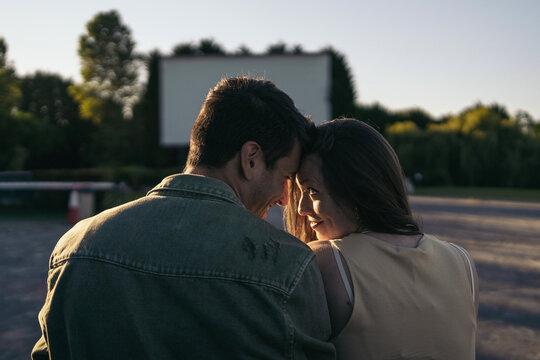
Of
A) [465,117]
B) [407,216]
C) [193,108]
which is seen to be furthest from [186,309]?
[465,117]

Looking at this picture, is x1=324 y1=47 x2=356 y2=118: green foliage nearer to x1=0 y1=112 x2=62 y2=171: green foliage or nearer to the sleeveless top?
x1=0 y1=112 x2=62 y2=171: green foliage

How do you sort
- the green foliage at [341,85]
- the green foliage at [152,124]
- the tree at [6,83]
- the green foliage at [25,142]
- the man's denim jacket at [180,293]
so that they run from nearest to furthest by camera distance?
1. the man's denim jacket at [180,293]
2. the green foliage at [25,142]
3. the green foliage at [341,85]
4. the green foliage at [152,124]
5. the tree at [6,83]

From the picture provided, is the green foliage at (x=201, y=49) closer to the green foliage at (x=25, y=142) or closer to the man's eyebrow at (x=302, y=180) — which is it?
the green foliage at (x=25, y=142)

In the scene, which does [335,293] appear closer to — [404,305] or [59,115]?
[404,305]

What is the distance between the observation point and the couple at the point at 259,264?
3.78ft

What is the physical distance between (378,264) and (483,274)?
5.05 m

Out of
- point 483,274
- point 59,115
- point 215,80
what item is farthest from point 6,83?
point 483,274

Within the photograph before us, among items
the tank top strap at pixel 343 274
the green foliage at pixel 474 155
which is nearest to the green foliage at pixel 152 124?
the green foliage at pixel 474 155

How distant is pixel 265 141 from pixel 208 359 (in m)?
0.65

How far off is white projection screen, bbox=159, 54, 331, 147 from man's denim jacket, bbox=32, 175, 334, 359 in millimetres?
21665

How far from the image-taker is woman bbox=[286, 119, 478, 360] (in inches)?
55.7

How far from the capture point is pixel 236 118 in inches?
56.9

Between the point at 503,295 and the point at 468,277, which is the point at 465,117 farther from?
the point at 468,277

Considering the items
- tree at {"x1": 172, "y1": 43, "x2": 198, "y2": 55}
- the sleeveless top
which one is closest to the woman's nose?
the sleeveless top
